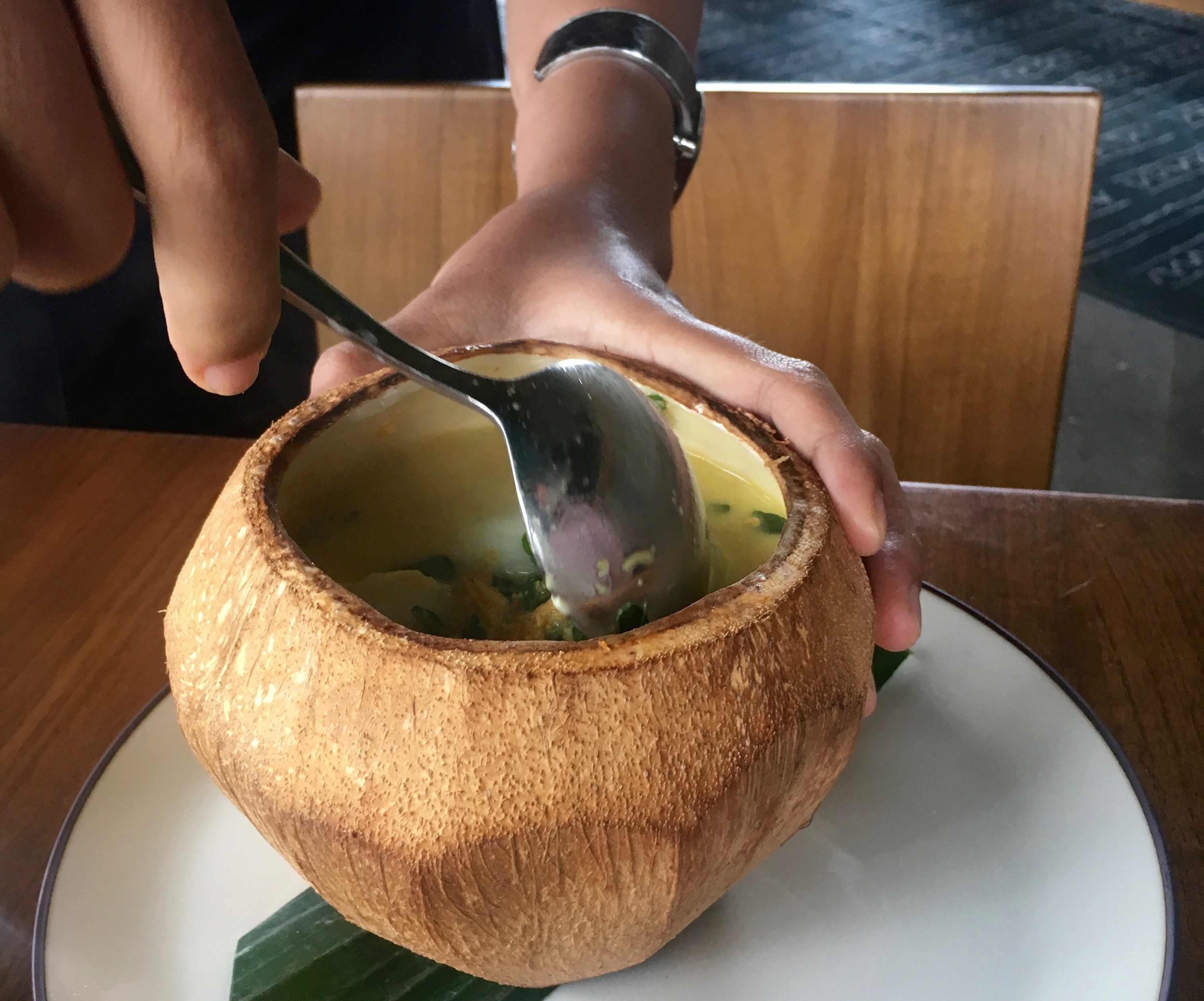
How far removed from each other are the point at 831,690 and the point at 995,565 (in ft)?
1.39

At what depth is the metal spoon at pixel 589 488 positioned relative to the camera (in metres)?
0.55

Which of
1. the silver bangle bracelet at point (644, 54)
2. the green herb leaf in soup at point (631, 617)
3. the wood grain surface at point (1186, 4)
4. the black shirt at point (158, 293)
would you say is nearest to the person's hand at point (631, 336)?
the green herb leaf in soup at point (631, 617)

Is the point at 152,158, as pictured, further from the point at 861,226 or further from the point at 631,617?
the point at 861,226

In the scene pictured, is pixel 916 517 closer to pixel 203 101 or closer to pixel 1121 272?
pixel 203 101

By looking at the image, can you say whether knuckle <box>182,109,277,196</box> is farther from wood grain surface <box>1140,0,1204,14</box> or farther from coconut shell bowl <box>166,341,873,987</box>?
wood grain surface <box>1140,0,1204,14</box>

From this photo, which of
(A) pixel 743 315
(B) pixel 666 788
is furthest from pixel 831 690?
(A) pixel 743 315

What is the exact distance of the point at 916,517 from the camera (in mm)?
901

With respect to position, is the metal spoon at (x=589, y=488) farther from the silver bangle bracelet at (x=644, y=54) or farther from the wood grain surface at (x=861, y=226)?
the wood grain surface at (x=861, y=226)

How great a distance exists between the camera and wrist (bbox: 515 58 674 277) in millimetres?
925

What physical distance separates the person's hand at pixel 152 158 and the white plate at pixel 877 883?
35 centimetres

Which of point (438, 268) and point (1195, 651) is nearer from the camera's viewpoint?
point (1195, 651)

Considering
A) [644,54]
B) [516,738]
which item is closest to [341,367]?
[516,738]

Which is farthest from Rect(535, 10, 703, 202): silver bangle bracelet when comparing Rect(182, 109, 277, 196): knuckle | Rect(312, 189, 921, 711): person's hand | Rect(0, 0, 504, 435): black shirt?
Rect(182, 109, 277, 196): knuckle

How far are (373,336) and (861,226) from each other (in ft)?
2.88
